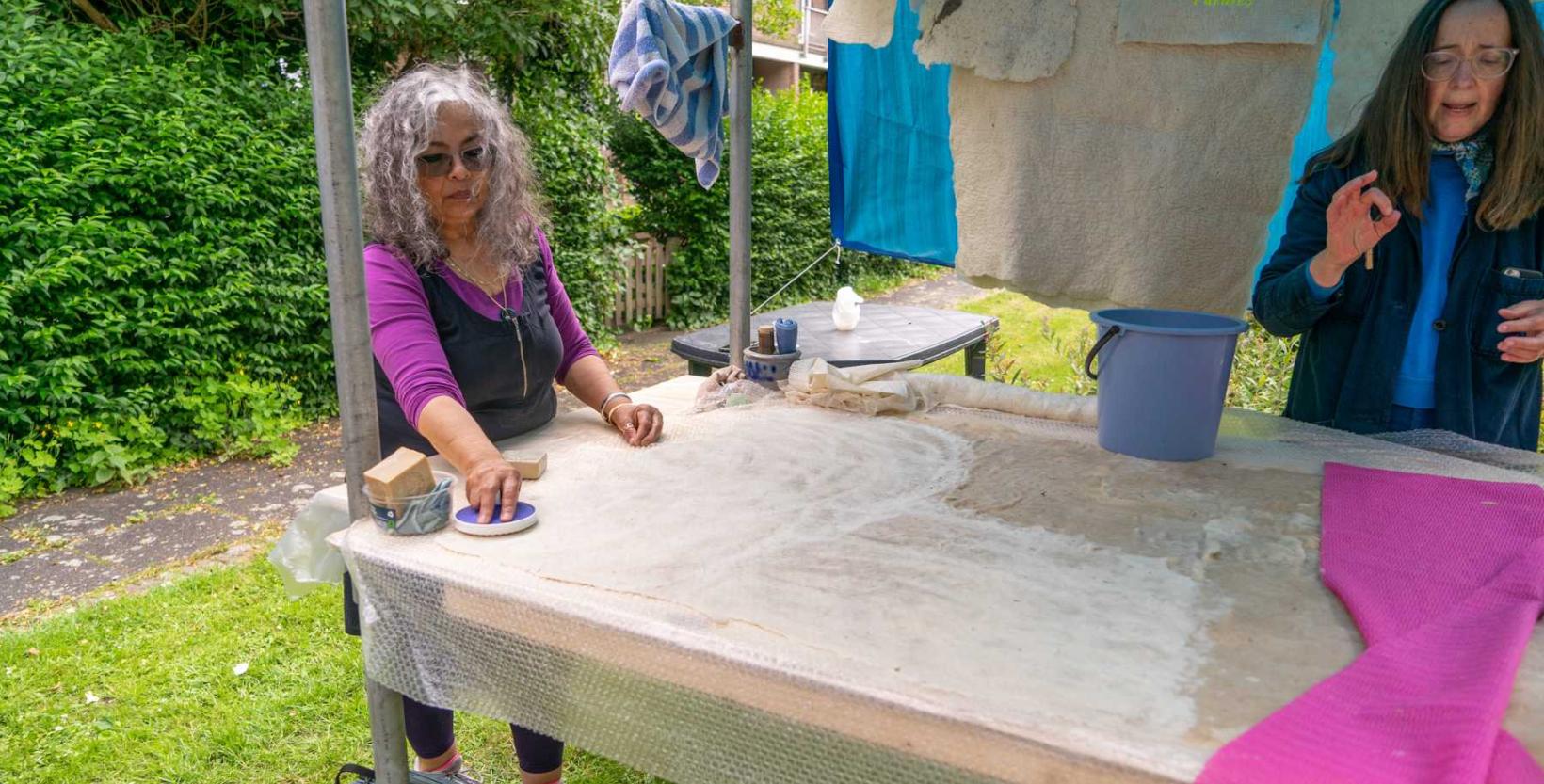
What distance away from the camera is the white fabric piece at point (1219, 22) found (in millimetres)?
2328

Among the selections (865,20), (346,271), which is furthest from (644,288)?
(346,271)

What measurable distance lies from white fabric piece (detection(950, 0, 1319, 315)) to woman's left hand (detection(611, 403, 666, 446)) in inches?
52.7

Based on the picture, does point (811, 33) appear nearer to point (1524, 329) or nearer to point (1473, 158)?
point (1473, 158)

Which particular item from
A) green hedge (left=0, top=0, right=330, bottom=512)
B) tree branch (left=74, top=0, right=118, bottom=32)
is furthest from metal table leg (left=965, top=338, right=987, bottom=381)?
tree branch (left=74, top=0, right=118, bottom=32)

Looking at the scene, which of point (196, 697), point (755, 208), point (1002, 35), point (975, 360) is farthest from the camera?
point (755, 208)

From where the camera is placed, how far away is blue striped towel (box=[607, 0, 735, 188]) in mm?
2148

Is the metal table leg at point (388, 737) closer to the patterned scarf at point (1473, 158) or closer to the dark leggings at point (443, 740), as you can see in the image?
the dark leggings at point (443, 740)

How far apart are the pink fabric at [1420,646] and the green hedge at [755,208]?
653 centimetres

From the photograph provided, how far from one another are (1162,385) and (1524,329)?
0.68 m

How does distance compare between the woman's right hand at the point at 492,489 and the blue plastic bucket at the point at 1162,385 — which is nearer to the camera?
the woman's right hand at the point at 492,489

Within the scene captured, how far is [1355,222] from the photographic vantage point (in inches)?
69.4

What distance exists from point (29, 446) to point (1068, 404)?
4.61m

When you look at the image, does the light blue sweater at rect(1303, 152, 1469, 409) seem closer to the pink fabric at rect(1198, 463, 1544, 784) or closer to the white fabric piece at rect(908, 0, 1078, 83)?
the pink fabric at rect(1198, 463, 1544, 784)

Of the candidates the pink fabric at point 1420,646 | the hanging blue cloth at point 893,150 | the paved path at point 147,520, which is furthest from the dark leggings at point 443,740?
the paved path at point 147,520
